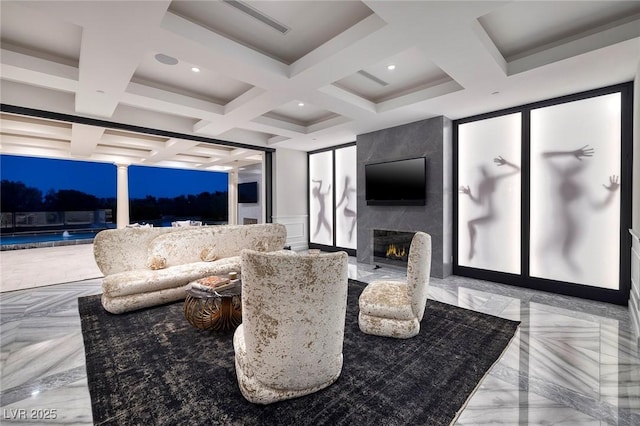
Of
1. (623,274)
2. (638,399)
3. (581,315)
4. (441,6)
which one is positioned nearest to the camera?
(638,399)

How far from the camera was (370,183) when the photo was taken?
572 cm

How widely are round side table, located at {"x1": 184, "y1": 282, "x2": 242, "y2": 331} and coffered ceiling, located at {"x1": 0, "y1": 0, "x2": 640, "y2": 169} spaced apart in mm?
2358

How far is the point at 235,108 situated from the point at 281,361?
380 centimetres

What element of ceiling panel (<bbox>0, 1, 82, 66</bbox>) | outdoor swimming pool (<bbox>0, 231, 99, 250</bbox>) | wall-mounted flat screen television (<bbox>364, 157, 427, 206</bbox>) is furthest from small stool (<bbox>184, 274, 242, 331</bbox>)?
outdoor swimming pool (<bbox>0, 231, 99, 250</bbox>)

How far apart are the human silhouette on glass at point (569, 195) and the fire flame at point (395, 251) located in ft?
7.49

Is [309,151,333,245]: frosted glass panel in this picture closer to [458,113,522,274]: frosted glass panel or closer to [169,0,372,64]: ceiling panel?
[458,113,522,274]: frosted glass panel

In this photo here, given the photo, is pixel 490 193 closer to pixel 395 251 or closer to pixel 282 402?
pixel 395 251

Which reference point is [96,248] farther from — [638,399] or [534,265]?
[534,265]

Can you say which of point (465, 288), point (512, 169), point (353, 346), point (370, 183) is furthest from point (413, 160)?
point (353, 346)

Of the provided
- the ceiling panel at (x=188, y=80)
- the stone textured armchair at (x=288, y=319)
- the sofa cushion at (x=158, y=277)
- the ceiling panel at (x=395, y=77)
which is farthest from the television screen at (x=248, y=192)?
the stone textured armchair at (x=288, y=319)

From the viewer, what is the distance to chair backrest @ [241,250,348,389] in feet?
5.26

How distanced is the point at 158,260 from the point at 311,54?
10.7 feet

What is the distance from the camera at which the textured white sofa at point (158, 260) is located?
3234mm

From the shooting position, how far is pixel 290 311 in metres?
1.63
